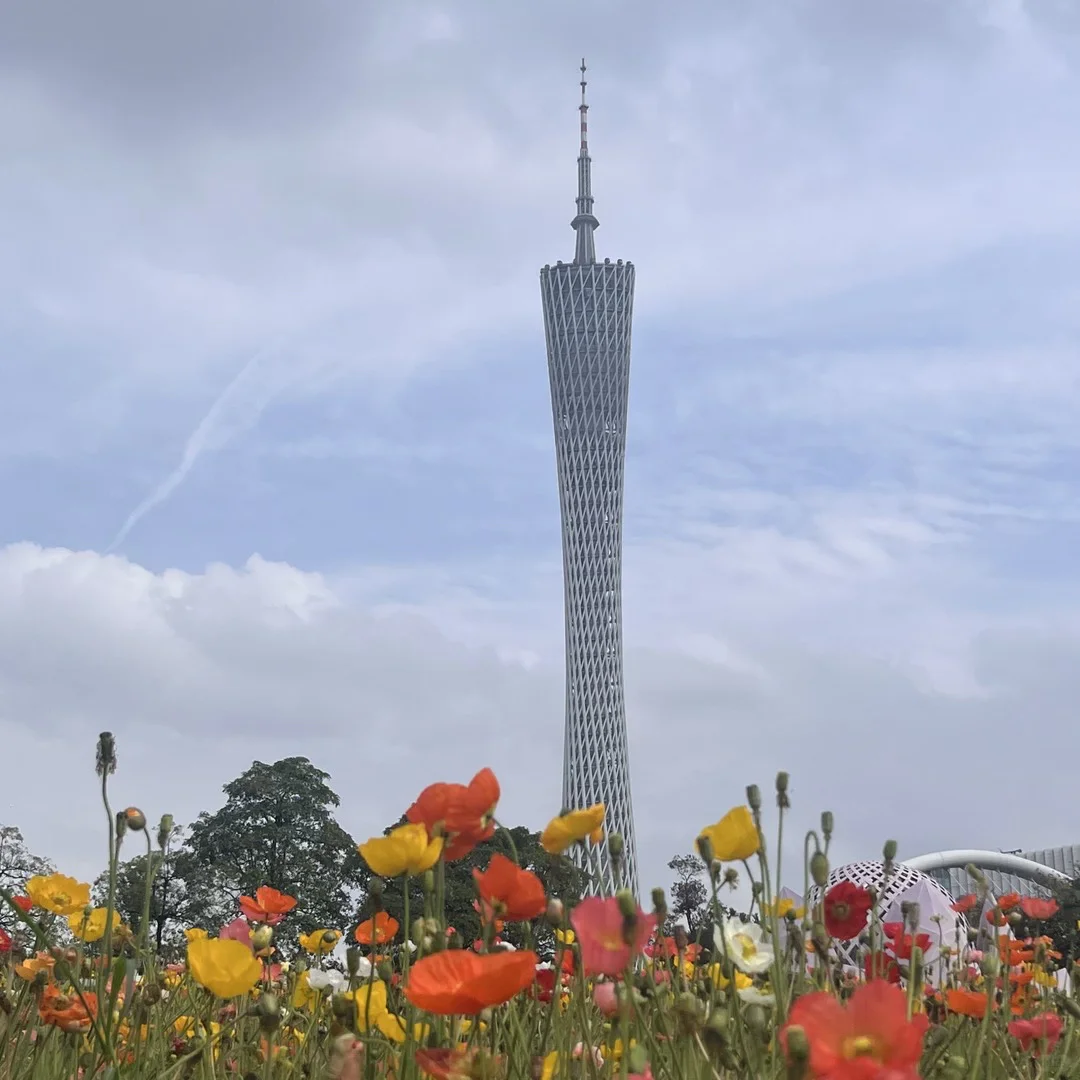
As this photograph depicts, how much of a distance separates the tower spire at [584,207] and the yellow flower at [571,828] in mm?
51619

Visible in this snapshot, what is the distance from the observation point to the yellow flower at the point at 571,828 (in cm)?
158

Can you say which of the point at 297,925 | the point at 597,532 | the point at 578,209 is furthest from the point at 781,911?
the point at 578,209

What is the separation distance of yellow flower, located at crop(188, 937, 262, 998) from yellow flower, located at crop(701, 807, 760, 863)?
0.61 m

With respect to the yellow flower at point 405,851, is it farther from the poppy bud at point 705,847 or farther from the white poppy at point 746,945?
the white poppy at point 746,945

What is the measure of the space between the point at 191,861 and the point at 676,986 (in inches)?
1052

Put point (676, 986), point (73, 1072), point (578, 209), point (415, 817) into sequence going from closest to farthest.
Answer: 1. point (415, 817)
2. point (73, 1072)
3. point (676, 986)
4. point (578, 209)

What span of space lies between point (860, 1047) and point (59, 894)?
207 cm

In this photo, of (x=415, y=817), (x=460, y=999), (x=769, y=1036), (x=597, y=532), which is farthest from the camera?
(x=597, y=532)

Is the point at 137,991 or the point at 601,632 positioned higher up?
the point at 601,632

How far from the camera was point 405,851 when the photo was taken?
1.47 meters

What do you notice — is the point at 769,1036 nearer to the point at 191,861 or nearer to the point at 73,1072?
the point at 73,1072

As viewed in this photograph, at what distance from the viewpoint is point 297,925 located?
26625 millimetres

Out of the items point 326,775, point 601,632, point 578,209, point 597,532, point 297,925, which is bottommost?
point 297,925

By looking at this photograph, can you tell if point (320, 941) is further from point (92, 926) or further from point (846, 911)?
point (846, 911)
